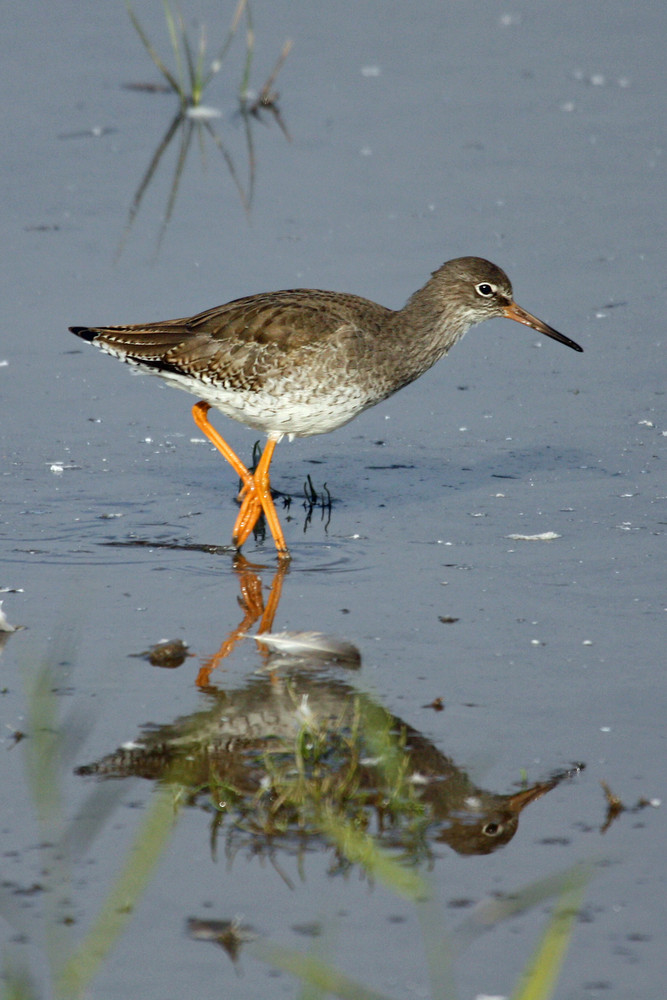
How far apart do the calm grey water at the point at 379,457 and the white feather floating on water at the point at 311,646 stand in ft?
0.27

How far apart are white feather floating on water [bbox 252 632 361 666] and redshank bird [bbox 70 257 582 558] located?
39.7 inches

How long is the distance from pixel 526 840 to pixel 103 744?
1.51 metres

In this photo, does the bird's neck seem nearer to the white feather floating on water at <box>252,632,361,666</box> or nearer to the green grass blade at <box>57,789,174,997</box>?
the white feather floating on water at <box>252,632,361,666</box>

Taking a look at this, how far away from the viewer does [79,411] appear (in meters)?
8.42

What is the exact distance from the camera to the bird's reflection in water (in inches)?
175

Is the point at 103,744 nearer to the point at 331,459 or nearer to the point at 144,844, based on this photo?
the point at 144,844

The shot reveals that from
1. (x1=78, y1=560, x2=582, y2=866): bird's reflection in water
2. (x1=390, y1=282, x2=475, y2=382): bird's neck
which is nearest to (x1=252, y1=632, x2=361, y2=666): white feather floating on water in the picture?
(x1=78, y1=560, x2=582, y2=866): bird's reflection in water

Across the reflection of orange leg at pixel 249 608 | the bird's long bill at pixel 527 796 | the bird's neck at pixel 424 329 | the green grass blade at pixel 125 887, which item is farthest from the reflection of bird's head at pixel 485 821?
the bird's neck at pixel 424 329

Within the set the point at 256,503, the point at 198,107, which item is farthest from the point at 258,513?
the point at 198,107

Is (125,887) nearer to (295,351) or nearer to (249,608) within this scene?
(249,608)

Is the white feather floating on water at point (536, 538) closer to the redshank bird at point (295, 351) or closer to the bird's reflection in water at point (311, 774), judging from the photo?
the redshank bird at point (295, 351)

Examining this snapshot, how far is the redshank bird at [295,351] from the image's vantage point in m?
7.16

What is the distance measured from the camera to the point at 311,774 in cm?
470

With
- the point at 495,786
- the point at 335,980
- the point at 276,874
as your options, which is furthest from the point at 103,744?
the point at 335,980
